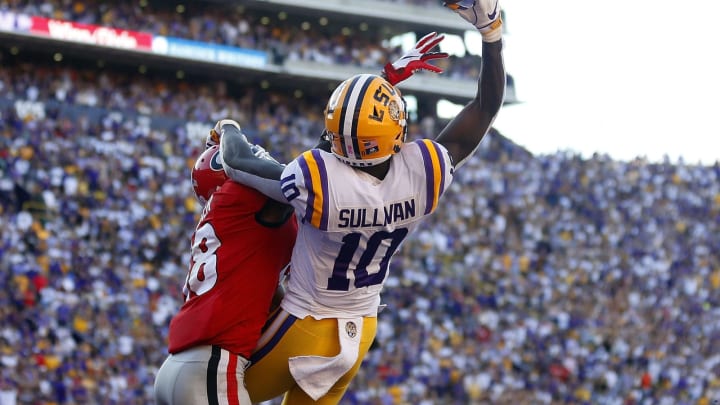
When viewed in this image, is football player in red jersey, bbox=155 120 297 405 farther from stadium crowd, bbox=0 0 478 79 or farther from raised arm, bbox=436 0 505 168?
stadium crowd, bbox=0 0 478 79

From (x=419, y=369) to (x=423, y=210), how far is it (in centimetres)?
1045

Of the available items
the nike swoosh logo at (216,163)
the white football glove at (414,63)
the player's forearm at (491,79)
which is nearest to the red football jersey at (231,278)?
the nike swoosh logo at (216,163)

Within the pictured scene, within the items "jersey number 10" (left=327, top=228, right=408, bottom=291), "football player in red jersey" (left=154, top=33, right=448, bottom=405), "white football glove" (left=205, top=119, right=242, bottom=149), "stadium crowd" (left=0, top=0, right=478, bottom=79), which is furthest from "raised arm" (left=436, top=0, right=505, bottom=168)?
"stadium crowd" (left=0, top=0, right=478, bottom=79)

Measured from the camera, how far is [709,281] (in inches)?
720

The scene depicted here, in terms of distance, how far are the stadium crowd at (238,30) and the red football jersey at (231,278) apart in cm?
2007

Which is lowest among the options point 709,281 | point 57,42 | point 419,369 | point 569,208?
point 419,369

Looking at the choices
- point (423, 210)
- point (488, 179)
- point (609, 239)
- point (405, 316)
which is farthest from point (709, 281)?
point (423, 210)

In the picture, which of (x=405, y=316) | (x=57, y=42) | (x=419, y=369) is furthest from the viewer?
(x=57, y=42)

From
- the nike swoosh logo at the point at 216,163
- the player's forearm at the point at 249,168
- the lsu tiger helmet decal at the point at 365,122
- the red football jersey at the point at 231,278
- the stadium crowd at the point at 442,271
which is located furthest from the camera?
the stadium crowd at the point at 442,271

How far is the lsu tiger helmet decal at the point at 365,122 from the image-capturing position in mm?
3502

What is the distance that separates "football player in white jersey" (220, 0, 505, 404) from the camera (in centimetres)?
353

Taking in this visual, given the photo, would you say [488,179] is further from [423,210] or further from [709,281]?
[423,210]

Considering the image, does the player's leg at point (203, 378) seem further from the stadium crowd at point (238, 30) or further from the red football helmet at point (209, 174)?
the stadium crowd at point (238, 30)

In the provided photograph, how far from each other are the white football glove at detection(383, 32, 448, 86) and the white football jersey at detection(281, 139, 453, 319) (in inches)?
12.5
